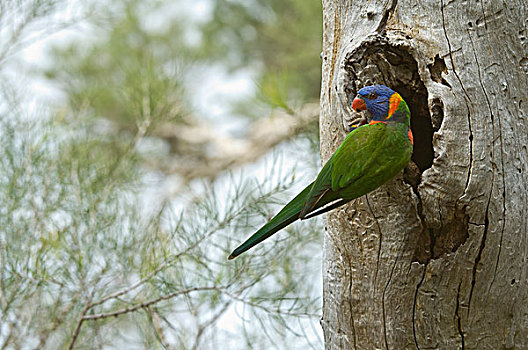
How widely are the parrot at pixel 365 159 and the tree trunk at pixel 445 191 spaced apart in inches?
1.9

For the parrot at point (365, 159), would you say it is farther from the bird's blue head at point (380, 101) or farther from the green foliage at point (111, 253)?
the green foliage at point (111, 253)

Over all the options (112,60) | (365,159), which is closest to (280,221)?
(365,159)

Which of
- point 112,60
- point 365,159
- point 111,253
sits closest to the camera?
point 365,159

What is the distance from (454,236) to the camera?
22.1 inches

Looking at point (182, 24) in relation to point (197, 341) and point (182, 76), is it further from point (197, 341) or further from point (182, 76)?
point (197, 341)

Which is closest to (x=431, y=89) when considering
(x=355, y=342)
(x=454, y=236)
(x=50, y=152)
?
(x=454, y=236)

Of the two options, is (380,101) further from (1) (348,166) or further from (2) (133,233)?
(2) (133,233)

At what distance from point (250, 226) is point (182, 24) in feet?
4.49

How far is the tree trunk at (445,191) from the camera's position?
0.55m

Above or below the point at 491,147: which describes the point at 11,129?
above

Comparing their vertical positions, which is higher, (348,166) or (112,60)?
(112,60)

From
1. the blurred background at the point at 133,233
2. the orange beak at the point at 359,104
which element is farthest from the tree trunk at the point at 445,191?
the blurred background at the point at 133,233

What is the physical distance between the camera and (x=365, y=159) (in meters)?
0.51

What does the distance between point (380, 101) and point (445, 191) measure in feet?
0.38
